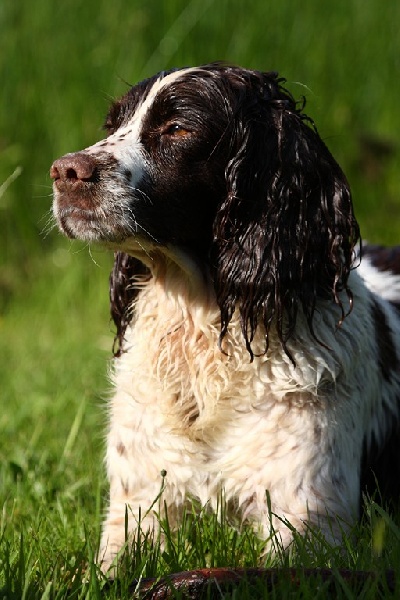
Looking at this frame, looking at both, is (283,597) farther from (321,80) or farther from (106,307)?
(321,80)

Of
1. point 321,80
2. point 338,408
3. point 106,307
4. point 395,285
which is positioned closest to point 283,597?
point 338,408

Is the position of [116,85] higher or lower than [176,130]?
lower

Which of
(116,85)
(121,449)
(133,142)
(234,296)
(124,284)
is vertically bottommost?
(121,449)

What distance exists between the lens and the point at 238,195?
137 inches

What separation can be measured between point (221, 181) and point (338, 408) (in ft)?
2.78

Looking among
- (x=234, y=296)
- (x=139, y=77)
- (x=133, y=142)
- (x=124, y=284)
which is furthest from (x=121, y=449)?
(x=139, y=77)

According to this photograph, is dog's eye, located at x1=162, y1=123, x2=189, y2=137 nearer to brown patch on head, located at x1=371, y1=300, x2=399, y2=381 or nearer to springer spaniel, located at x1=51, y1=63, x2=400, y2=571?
springer spaniel, located at x1=51, y1=63, x2=400, y2=571

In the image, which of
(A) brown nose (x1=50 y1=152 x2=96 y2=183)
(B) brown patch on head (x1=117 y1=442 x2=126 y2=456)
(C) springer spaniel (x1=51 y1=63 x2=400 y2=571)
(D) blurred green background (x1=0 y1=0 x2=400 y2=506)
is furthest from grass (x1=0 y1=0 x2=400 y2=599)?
(A) brown nose (x1=50 y1=152 x2=96 y2=183)

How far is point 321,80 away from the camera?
802 cm

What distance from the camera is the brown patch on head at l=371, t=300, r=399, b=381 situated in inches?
153

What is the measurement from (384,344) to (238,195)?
884mm

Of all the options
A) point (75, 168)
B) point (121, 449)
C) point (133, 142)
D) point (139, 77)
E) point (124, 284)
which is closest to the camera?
point (75, 168)

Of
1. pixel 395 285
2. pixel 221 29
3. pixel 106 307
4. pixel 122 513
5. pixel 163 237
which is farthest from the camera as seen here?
pixel 221 29

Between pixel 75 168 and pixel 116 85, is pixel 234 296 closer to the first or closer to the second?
pixel 75 168
